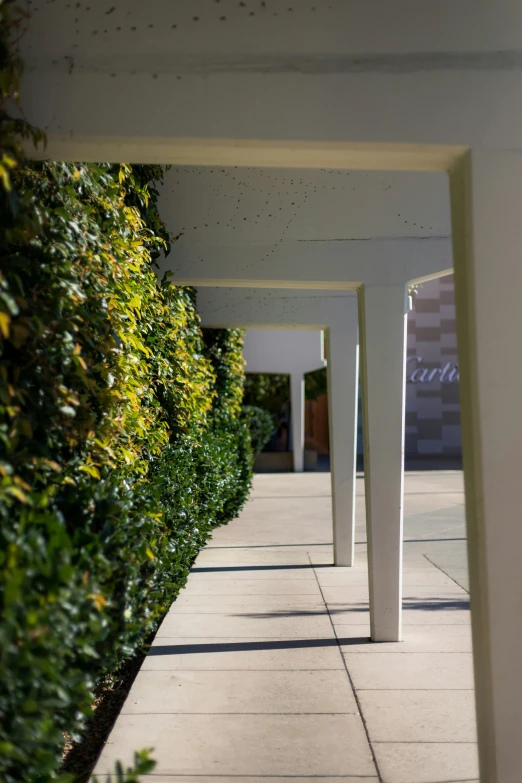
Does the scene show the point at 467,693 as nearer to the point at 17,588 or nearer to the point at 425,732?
the point at 425,732

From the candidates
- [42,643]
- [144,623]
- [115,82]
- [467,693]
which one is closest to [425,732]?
[467,693]

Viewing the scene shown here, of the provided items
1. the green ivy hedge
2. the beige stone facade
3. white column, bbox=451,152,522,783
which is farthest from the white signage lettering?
white column, bbox=451,152,522,783

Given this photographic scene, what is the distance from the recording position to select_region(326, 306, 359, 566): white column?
942 cm

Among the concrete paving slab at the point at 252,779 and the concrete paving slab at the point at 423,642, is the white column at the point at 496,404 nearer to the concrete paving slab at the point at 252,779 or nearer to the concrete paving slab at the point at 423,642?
the concrete paving slab at the point at 252,779

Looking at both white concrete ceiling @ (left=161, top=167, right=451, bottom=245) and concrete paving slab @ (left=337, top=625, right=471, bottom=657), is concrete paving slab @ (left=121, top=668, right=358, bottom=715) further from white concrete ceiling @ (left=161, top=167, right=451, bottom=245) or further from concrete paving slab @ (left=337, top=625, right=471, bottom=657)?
white concrete ceiling @ (left=161, top=167, right=451, bottom=245)

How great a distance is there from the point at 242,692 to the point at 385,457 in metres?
2.02

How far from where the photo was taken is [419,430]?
1126 inches

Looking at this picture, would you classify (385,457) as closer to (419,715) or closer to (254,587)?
(419,715)

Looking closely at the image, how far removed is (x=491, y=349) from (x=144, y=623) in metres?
1.74

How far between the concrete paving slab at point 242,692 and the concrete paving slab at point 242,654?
0.14 meters

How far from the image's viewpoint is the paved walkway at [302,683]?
407 cm

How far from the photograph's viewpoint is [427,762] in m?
4.07

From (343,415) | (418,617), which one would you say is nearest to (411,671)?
(418,617)

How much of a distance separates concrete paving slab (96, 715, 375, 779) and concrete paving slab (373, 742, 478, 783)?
0.29 ft
